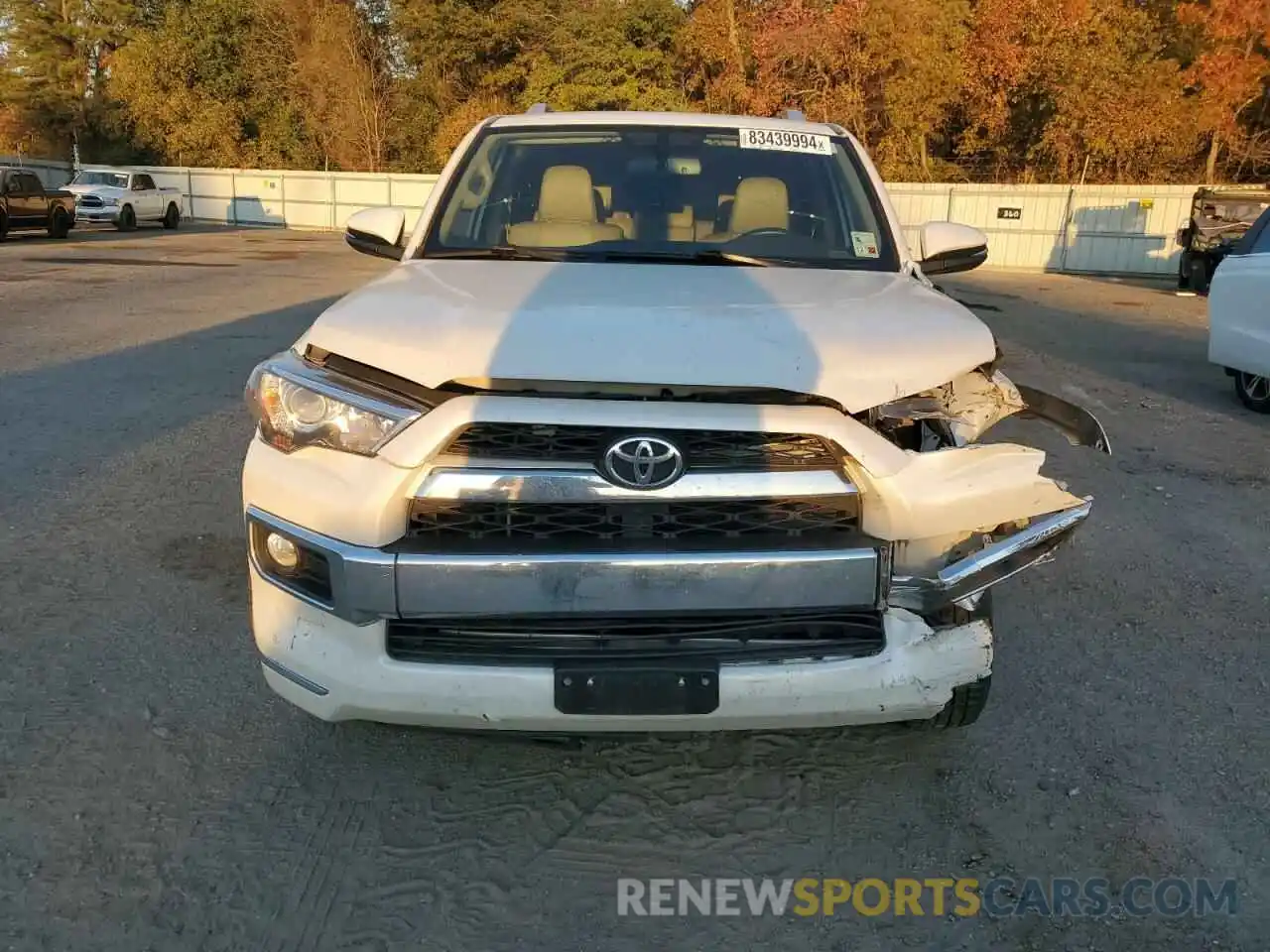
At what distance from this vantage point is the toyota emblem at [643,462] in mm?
2314

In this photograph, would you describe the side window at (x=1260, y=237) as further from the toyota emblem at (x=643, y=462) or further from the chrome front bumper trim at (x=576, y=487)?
the toyota emblem at (x=643, y=462)

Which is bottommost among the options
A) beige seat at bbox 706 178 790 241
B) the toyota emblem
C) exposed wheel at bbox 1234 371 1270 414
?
exposed wheel at bbox 1234 371 1270 414

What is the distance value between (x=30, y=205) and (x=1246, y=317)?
2412 centimetres

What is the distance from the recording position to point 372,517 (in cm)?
233

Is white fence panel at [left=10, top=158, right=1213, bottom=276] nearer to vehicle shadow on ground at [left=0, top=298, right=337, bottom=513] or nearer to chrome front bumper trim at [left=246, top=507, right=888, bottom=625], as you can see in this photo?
vehicle shadow on ground at [left=0, top=298, right=337, bottom=513]

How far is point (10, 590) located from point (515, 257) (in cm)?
243

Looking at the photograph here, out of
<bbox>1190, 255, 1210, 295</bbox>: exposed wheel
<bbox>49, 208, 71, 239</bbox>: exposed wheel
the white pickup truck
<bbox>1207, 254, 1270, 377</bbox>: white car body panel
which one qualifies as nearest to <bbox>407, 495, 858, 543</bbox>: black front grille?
<bbox>1207, 254, 1270, 377</bbox>: white car body panel

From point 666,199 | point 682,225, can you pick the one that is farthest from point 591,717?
point 666,199

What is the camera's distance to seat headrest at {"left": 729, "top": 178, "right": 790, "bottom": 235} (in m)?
3.84

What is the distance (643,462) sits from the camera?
2320 mm

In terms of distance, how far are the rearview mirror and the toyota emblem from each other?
6.87 ft

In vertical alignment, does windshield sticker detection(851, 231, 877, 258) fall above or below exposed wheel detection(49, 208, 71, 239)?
above

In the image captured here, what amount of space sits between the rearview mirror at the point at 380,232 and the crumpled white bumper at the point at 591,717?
202 centimetres

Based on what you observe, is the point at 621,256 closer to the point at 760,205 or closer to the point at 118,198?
the point at 760,205
